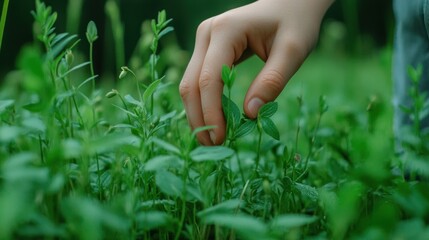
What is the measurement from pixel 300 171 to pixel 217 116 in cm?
19

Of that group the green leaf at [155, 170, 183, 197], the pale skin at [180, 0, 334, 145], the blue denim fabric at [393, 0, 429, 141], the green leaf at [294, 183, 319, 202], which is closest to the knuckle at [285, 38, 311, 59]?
the pale skin at [180, 0, 334, 145]

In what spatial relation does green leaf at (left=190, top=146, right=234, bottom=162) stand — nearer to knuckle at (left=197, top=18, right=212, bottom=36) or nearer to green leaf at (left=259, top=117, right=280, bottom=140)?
green leaf at (left=259, top=117, right=280, bottom=140)

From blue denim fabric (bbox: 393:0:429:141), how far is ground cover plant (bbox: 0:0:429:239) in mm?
336

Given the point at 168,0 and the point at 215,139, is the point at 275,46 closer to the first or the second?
the point at 215,139

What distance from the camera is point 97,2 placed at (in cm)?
540

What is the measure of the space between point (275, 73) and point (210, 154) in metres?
0.30

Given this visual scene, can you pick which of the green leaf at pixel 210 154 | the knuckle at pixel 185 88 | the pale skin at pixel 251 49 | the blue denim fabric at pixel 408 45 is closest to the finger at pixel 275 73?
the pale skin at pixel 251 49

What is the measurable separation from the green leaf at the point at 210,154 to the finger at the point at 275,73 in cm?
20

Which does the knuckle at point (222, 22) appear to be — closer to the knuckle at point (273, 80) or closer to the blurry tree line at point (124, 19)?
the knuckle at point (273, 80)

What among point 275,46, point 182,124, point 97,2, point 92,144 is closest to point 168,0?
point 97,2

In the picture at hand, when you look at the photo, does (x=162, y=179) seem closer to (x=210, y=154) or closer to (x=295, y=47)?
(x=210, y=154)

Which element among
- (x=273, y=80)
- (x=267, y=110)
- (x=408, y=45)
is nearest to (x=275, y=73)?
(x=273, y=80)

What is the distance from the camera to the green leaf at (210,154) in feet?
2.83

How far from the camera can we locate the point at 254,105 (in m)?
1.10
